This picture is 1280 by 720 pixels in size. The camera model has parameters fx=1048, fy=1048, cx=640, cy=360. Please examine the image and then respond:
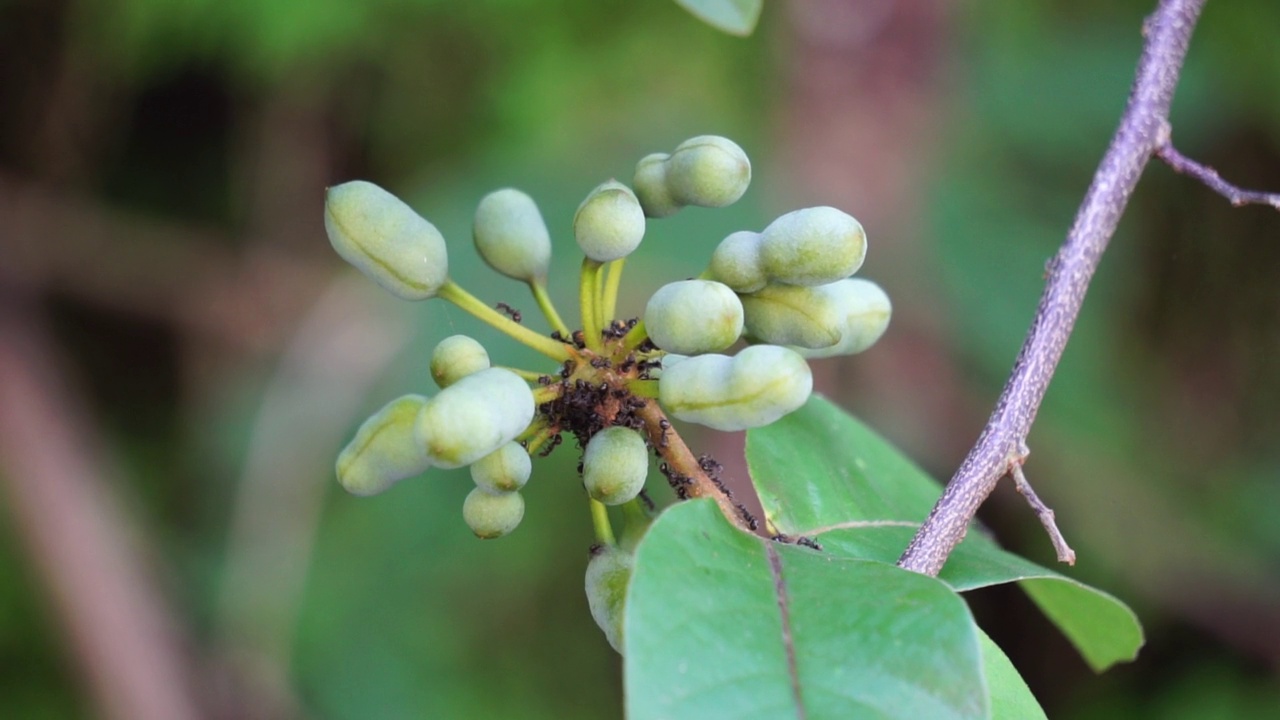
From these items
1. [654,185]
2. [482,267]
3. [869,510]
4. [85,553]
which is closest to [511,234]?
[654,185]

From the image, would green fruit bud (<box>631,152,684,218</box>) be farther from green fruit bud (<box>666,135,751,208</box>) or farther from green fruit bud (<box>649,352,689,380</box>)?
green fruit bud (<box>649,352,689,380</box>)

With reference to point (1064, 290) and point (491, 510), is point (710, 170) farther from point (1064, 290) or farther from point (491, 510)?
point (1064, 290)

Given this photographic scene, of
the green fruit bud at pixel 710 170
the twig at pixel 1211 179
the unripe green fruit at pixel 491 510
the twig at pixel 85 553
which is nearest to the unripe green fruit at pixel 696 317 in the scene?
the green fruit bud at pixel 710 170

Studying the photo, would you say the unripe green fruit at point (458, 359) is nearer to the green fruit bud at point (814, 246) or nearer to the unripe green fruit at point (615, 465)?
the unripe green fruit at point (615, 465)

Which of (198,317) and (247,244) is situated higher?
(247,244)

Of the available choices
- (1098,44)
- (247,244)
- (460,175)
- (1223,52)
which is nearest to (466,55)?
(460,175)

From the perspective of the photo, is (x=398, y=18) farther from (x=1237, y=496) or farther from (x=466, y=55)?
(x=1237, y=496)

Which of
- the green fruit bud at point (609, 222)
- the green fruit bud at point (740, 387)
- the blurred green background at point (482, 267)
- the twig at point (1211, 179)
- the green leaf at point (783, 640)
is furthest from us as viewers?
the blurred green background at point (482, 267)
